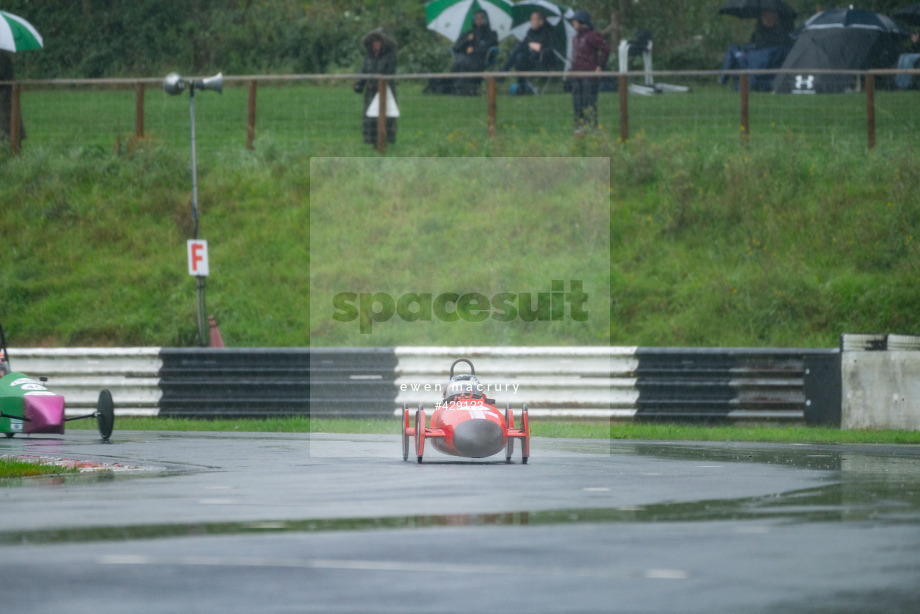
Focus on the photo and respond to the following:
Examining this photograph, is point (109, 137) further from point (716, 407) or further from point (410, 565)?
point (410, 565)

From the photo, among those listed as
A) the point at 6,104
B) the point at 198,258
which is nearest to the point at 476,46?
the point at 6,104

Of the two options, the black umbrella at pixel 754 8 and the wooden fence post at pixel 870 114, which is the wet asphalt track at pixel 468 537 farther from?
the black umbrella at pixel 754 8

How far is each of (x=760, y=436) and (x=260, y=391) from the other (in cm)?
671

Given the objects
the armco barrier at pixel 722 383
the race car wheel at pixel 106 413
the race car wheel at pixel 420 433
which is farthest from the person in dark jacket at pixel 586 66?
the race car wheel at pixel 420 433

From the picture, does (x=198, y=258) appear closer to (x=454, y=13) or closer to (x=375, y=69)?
(x=375, y=69)

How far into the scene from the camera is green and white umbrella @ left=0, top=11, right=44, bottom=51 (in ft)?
79.7

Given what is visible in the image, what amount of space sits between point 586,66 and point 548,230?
4572 millimetres

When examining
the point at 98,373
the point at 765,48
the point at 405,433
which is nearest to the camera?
the point at 405,433

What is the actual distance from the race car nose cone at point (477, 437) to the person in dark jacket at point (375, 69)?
15147mm

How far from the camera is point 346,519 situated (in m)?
8.68

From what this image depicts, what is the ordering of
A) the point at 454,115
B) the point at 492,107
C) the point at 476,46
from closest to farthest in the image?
the point at 492,107 → the point at 454,115 → the point at 476,46

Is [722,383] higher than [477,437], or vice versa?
[722,383]

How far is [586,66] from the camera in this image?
1073 inches

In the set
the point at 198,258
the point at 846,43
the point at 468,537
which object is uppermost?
the point at 846,43
